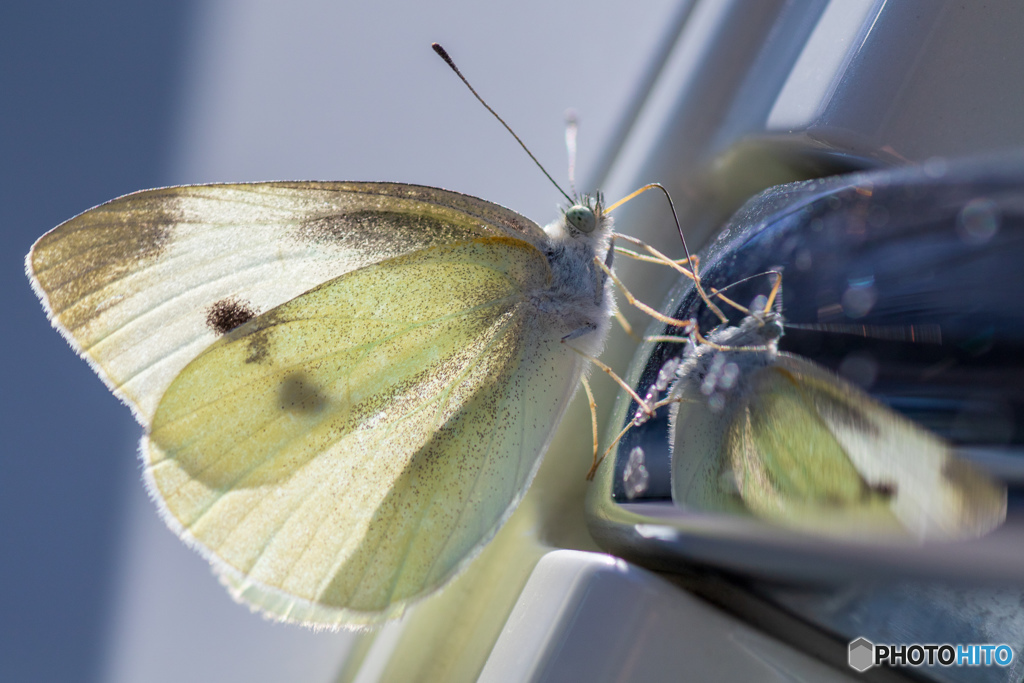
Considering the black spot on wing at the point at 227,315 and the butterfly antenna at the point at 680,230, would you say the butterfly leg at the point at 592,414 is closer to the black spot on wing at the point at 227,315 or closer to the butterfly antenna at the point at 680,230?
the butterfly antenna at the point at 680,230

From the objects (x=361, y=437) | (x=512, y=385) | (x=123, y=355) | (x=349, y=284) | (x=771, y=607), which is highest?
(x=123, y=355)

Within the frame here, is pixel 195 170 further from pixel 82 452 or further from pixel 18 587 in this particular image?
pixel 18 587

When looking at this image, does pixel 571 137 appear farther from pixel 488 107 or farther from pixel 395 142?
pixel 395 142

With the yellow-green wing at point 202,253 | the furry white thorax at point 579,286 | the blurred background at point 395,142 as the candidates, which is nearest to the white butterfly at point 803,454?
the blurred background at point 395,142

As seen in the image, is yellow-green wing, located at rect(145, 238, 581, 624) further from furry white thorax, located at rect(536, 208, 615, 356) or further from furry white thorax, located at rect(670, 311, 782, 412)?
furry white thorax, located at rect(670, 311, 782, 412)

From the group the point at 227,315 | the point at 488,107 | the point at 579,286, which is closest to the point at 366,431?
the point at 227,315

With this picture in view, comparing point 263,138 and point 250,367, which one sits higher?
point 263,138

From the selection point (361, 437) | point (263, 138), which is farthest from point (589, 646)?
point (263, 138)

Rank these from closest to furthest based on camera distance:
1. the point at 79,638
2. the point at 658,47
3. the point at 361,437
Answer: the point at 79,638, the point at 361,437, the point at 658,47
